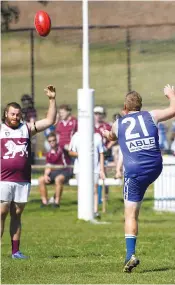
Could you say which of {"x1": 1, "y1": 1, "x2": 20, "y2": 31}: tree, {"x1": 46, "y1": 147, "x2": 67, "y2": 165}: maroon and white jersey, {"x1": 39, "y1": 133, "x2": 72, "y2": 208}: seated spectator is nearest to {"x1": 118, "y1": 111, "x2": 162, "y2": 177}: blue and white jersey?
{"x1": 39, "y1": 133, "x2": 72, "y2": 208}: seated spectator

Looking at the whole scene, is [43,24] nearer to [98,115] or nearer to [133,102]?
[133,102]

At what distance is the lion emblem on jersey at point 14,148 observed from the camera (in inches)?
516

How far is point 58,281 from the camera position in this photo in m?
10.8

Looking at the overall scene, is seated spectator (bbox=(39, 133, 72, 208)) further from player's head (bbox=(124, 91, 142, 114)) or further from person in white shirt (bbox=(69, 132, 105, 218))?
player's head (bbox=(124, 91, 142, 114))

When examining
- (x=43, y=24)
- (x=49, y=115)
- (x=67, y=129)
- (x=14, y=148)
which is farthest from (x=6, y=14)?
(x=49, y=115)

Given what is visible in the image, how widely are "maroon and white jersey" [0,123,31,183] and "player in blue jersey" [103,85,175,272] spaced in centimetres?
175

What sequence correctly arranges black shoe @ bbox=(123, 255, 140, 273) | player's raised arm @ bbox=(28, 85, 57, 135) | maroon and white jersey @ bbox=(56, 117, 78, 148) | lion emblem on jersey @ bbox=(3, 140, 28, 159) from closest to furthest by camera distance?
black shoe @ bbox=(123, 255, 140, 273), player's raised arm @ bbox=(28, 85, 57, 135), lion emblem on jersey @ bbox=(3, 140, 28, 159), maroon and white jersey @ bbox=(56, 117, 78, 148)

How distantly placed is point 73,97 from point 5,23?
8.63 meters

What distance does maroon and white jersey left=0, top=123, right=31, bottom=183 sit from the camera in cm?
1307

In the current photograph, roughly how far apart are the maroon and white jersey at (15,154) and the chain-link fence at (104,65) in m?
10.8

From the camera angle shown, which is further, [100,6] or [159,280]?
[100,6]

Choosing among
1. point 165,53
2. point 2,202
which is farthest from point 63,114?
point 2,202

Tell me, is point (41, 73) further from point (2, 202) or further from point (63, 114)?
point (2, 202)

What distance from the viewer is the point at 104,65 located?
30078mm
